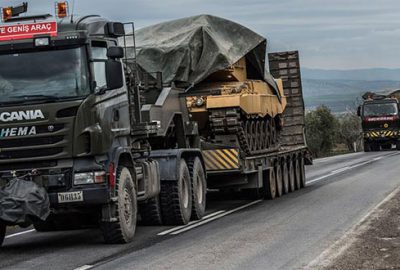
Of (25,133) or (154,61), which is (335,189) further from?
(25,133)

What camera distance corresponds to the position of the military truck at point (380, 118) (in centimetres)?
4712

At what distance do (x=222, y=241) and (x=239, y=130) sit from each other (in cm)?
548

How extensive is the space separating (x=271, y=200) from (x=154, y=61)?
15.0ft

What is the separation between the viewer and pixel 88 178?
1065cm

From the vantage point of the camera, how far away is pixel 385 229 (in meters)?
11.8

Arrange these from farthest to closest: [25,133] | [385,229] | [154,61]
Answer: [154,61] → [385,229] → [25,133]

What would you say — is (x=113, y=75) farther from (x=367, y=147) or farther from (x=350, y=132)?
(x=350, y=132)

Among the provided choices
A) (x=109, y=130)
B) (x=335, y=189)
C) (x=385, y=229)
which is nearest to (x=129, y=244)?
(x=109, y=130)

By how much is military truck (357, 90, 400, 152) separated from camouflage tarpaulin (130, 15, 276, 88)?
31.1 metres

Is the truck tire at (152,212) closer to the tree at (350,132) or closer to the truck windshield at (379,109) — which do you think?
the truck windshield at (379,109)

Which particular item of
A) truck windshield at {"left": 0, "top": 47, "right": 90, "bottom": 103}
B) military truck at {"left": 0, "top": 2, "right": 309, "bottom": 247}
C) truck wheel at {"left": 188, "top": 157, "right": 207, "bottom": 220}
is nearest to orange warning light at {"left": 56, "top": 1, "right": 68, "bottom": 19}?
military truck at {"left": 0, "top": 2, "right": 309, "bottom": 247}

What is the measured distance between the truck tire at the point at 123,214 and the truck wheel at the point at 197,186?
2614mm

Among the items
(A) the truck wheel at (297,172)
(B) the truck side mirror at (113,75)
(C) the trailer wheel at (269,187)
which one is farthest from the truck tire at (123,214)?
(A) the truck wheel at (297,172)

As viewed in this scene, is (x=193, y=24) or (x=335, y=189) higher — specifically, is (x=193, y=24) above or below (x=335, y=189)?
above
